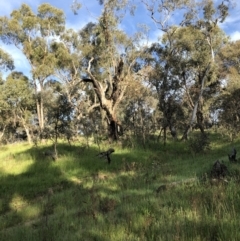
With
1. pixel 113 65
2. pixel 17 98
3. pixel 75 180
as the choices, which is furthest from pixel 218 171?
pixel 17 98

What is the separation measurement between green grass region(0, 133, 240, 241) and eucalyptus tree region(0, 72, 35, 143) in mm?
29082

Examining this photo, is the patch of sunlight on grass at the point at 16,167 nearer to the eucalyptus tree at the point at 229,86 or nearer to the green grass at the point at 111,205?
the green grass at the point at 111,205

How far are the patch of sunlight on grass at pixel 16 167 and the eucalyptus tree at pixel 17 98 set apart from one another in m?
27.1

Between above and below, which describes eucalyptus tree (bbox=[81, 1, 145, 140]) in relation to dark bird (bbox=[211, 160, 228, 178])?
above

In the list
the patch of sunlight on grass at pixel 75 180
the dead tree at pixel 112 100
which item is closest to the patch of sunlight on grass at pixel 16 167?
the patch of sunlight on grass at pixel 75 180

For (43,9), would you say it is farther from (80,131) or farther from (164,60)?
(80,131)

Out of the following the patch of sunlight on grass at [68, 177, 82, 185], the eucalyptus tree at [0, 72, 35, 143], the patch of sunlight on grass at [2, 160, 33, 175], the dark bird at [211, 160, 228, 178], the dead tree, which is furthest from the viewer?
the eucalyptus tree at [0, 72, 35, 143]

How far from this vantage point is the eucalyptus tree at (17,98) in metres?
45.2

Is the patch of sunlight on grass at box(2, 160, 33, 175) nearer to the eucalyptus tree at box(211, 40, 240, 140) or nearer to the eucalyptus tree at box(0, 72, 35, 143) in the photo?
the eucalyptus tree at box(211, 40, 240, 140)

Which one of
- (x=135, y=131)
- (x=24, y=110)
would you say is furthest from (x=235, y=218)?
(x=24, y=110)

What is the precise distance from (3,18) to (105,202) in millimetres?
42027

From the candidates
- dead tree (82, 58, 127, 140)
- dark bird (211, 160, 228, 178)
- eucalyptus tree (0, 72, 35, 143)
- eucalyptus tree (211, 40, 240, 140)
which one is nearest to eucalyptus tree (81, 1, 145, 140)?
dead tree (82, 58, 127, 140)

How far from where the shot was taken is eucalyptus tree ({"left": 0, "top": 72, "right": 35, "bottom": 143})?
45.2 m

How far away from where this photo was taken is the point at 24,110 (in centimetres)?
4981
